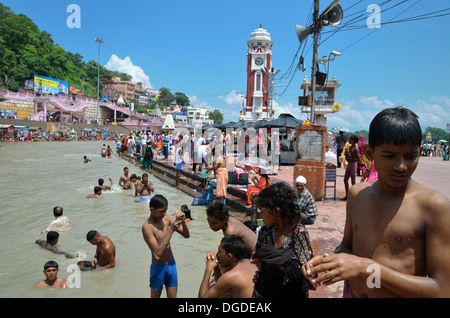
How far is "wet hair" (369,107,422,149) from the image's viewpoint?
4.41 feet

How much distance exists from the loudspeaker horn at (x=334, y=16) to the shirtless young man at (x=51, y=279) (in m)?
9.06

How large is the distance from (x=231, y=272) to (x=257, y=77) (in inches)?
1652

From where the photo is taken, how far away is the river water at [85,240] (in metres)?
4.93

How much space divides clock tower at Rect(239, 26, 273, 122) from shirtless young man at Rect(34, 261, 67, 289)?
38279 mm

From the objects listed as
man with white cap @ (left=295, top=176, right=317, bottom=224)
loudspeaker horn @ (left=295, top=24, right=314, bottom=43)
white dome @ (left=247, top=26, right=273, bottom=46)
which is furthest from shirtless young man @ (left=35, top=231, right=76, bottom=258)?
white dome @ (left=247, top=26, right=273, bottom=46)

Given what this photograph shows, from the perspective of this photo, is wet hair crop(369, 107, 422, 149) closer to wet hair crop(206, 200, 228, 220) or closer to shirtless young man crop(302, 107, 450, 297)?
shirtless young man crop(302, 107, 450, 297)

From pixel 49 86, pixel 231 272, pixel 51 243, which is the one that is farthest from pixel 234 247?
pixel 49 86

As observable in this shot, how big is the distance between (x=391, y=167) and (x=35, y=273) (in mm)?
6062

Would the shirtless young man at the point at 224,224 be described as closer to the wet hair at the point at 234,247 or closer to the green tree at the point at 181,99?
the wet hair at the point at 234,247

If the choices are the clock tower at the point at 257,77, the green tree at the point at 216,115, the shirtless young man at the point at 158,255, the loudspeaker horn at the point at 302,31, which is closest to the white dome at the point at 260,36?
the clock tower at the point at 257,77
